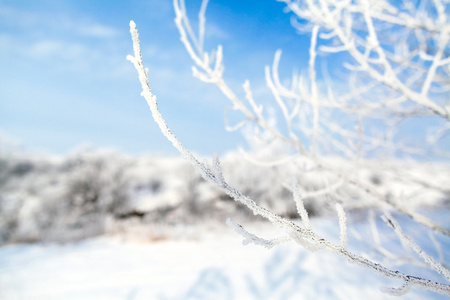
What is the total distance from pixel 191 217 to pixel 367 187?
6.09 meters

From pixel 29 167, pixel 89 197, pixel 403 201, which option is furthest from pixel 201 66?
pixel 29 167

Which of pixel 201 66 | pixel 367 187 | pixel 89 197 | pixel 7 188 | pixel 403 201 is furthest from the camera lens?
pixel 7 188

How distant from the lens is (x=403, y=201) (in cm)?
140

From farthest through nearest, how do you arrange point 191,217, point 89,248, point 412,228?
point 191,217, point 89,248, point 412,228

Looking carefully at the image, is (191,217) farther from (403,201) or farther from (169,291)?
(403,201)

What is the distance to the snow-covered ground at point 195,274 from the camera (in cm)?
218

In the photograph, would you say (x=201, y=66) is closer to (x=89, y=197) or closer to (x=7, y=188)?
(x=89, y=197)

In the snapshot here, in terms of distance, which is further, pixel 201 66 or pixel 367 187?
pixel 367 187

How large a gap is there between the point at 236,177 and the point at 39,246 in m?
4.93

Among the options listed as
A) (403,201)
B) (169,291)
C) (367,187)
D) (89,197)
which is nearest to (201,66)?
(367,187)

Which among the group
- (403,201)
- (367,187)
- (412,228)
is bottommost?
(412,228)

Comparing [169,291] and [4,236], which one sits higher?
[169,291]

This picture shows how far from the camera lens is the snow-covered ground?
7.16 feet

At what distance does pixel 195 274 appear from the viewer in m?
2.75
